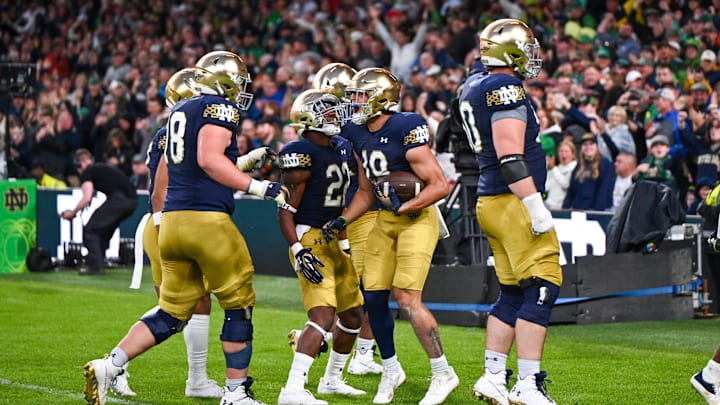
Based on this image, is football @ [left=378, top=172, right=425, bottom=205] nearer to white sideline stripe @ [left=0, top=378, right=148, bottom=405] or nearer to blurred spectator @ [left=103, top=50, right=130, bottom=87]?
white sideline stripe @ [left=0, top=378, right=148, bottom=405]

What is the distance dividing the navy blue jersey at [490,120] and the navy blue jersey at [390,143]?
722 mm

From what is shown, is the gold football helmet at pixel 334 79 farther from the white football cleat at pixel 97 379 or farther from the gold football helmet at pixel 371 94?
the white football cleat at pixel 97 379

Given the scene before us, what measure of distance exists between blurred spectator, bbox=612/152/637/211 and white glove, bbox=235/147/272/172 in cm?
652

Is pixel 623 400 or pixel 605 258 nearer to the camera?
pixel 623 400

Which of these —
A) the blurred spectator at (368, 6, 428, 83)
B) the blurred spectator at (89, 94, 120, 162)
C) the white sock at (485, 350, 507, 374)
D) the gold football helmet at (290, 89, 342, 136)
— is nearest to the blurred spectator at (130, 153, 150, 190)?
the blurred spectator at (89, 94, 120, 162)

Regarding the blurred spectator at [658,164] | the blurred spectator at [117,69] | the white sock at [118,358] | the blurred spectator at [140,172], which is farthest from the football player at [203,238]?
the blurred spectator at [117,69]

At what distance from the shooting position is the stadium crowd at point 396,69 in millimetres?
13695

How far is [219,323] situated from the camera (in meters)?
11.8

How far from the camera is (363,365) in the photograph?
8828 millimetres

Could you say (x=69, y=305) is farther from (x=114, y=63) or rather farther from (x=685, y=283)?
(x=114, y=63)

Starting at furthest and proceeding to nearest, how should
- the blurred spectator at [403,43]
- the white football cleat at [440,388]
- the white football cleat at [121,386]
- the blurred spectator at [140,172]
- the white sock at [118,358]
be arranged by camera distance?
1. the blurred spectator at [403,43]
2. the blurred spectator at [140,172]
3. the white football cleat at [121,386]
4. the white football cleat at [440,388]
5. the white sock at [118,358]

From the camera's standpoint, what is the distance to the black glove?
7.54m

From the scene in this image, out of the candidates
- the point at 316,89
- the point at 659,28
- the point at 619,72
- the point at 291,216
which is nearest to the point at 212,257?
the point at 291,216

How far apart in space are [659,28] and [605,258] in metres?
5.35
